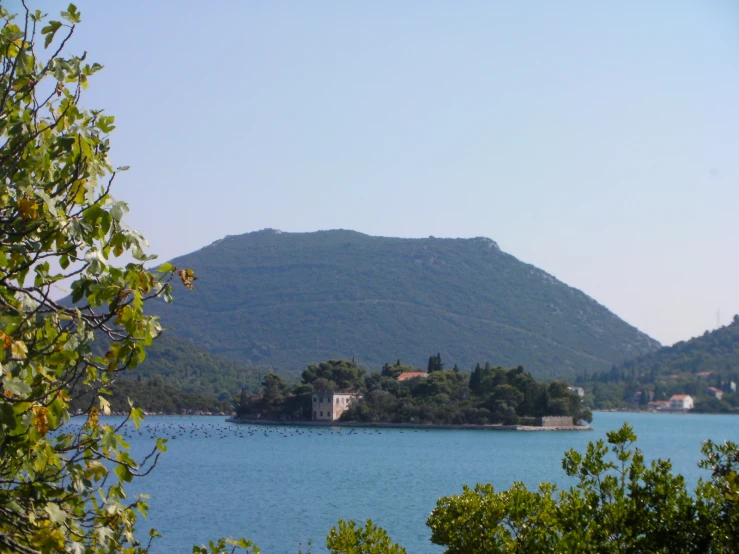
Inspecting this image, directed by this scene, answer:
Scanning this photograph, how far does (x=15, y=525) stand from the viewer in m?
3.56

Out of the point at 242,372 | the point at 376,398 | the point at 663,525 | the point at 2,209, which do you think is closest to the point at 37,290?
the point at 2,209

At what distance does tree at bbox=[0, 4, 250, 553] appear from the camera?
134 inches

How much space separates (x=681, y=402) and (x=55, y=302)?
16446 centimetres

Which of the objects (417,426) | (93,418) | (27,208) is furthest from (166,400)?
(27,208)

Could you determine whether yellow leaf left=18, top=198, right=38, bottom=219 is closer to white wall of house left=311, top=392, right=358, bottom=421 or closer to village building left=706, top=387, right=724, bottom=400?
white wall of house left=311, top=392, right=358, bottom=421

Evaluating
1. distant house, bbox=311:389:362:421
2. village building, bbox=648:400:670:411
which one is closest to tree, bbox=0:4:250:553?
distant house, bbox=311:389:362:421

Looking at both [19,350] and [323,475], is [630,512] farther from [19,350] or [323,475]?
[323,475]

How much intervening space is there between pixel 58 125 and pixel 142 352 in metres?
1.17

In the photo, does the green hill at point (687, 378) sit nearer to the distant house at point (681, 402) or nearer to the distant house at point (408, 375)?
the distant house at point (681, 402)

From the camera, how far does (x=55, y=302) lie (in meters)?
3.84

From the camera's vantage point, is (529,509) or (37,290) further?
(529,509)

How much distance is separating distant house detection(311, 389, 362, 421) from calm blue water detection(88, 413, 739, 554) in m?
3.05

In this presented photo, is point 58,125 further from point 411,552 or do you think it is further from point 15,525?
point 411,552

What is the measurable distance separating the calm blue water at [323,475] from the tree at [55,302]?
69.6 ft
